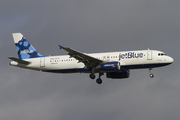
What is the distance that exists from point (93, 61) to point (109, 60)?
8.03ft

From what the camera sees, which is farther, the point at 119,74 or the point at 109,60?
the point at 119,74

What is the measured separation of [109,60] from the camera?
54.1 m

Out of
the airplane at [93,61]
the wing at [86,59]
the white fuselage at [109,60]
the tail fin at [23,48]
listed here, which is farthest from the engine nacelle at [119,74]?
the tail fin at [23,48]

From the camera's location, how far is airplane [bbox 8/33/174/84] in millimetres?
52812

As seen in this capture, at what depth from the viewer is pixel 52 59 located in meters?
57.3

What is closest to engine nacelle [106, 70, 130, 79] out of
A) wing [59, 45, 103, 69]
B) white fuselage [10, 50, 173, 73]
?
white fuselage [10, 50, 173, 73]

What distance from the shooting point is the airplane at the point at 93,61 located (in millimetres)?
52812

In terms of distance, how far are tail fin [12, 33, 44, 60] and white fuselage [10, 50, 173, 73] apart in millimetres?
1813

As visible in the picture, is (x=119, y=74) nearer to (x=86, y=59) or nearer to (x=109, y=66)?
(x=109, y=66)

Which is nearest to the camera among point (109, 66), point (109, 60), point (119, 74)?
point (109, 66)

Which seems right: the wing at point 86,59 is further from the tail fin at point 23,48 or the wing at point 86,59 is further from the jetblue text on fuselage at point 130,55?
the tail fin at point 23,48

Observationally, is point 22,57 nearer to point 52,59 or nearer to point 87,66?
point 52,59

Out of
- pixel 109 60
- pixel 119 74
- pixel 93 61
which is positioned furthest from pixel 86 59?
pixel 119 74

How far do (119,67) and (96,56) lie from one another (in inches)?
183
